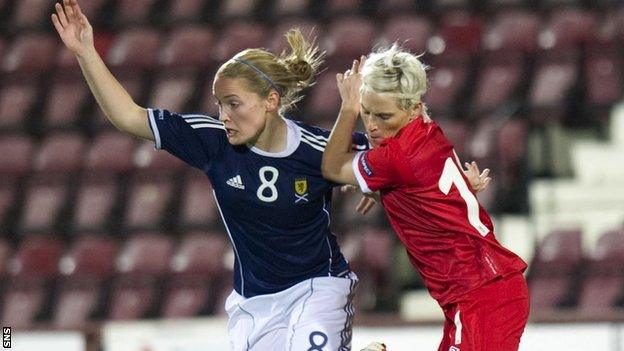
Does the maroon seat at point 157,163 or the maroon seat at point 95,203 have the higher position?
the maroon seat at point 157,163

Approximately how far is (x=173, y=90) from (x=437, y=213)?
6351 mm

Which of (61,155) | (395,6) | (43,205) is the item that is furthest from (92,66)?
(395,6)

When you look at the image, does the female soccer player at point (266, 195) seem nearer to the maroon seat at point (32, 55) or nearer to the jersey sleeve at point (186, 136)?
the jersey sleeve at point (186, 136)

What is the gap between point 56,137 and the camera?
10.3m

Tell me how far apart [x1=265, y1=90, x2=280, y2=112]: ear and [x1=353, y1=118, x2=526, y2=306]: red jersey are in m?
0.40

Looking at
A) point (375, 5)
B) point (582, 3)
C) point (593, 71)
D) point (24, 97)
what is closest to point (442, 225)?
point (593, 71)

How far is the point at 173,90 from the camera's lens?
10273 millimetres

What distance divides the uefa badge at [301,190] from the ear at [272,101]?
25cm

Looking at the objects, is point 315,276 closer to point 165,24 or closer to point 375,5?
point 375,5

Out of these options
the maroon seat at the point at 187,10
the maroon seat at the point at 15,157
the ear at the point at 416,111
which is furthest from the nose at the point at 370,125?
the maroon seat at the point at 187,10

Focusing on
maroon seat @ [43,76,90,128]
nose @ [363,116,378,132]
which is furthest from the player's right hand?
maroon seat @ [43,76,90,128]

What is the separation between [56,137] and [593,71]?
3.96m

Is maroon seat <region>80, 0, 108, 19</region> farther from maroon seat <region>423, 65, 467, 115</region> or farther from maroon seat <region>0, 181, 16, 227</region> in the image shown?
maroon seat <region>423, 65, 467, 115</region>

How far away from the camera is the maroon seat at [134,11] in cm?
1111
